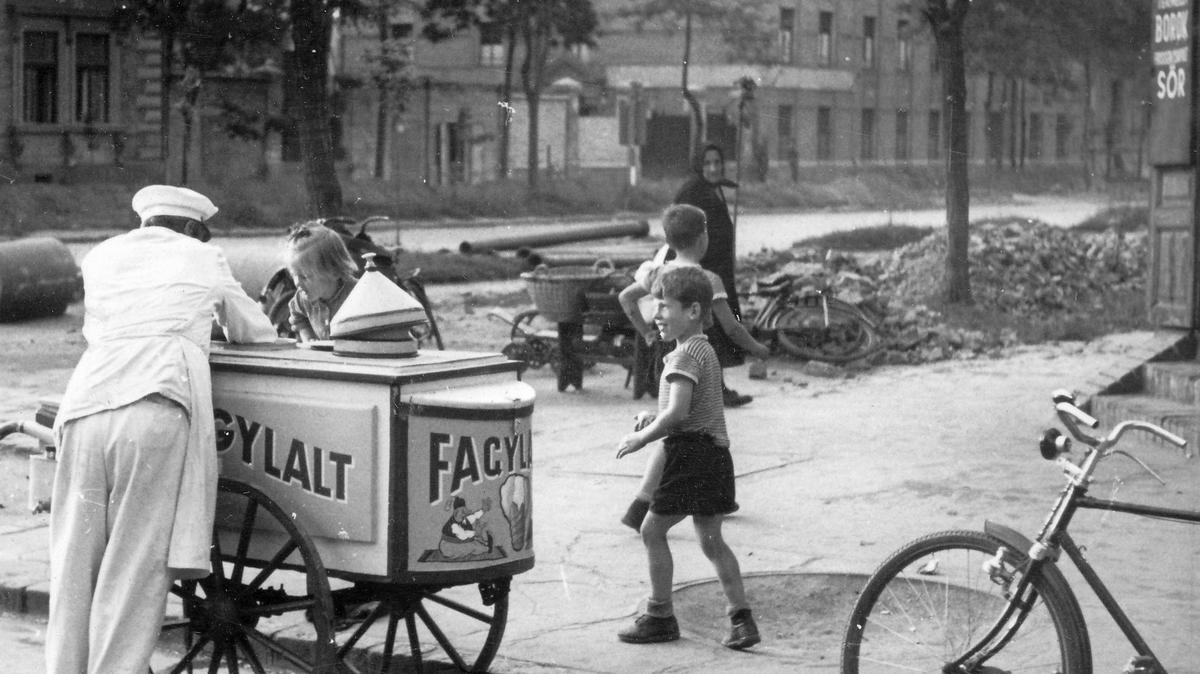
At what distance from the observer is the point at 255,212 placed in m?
32.5

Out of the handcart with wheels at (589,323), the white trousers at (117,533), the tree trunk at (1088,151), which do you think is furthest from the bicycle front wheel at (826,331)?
the tree trunk at (1088,151)

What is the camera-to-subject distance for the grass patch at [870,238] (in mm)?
28844

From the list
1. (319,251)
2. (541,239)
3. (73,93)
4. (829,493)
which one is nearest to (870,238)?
(541,239)

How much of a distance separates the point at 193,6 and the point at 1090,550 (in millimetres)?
17871

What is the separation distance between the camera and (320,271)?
6676 mm

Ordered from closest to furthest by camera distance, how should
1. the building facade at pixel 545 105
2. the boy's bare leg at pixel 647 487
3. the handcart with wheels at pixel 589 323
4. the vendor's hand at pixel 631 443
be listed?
the vendor's hand at pixel 631 443
the boy's bare leg at pixel 647 487
the handcart with wheels at pixel 589 323
the building facade at pixel 545 105

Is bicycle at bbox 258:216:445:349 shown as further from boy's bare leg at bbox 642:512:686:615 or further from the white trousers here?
the white trousers

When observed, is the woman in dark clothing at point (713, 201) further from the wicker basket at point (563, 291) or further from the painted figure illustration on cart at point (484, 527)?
the painted figure illustration on cart at point (484, 527)

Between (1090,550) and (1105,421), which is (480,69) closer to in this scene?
(1105,421)

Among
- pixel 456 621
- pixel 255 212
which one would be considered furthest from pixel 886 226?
pixel 456 621

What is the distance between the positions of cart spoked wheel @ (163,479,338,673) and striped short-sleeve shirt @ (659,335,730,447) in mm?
1480

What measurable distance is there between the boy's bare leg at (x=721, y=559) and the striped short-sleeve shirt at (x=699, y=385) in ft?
0.95

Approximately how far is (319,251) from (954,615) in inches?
115

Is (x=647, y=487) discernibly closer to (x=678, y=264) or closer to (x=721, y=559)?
(x=721, y=559)
